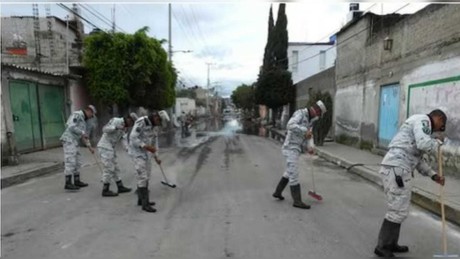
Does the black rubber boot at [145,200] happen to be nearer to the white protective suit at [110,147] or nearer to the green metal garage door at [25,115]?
the white protective suit at [110,147]

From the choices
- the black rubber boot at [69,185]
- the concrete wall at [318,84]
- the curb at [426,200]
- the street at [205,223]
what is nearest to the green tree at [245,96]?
the concrete wall at [318,84]

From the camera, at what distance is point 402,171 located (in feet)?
15.6

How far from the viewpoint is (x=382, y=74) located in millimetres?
14172

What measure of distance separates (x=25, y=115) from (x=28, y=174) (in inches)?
211

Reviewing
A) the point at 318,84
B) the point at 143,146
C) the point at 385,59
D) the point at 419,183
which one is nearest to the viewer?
the point at 143,146

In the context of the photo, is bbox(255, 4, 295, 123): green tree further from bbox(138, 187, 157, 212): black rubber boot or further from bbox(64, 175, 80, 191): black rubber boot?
bbox(138, 187, 157, 212): black rubber boot

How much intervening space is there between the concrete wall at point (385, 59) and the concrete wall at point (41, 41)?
12.5 metres

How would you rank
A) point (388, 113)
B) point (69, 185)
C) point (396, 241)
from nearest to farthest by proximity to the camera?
point (396, 241)
point (69, 185)
point (388, 113)

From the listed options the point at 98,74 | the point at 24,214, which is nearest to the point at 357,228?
the point at 24,214

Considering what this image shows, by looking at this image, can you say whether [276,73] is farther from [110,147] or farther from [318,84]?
[110,147]

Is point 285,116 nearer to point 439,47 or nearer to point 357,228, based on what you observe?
point 439,47

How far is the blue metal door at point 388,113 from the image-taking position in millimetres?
12953

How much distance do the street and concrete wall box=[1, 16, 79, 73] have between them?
12.0 metres

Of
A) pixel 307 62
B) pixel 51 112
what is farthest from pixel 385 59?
pixel 307 62
